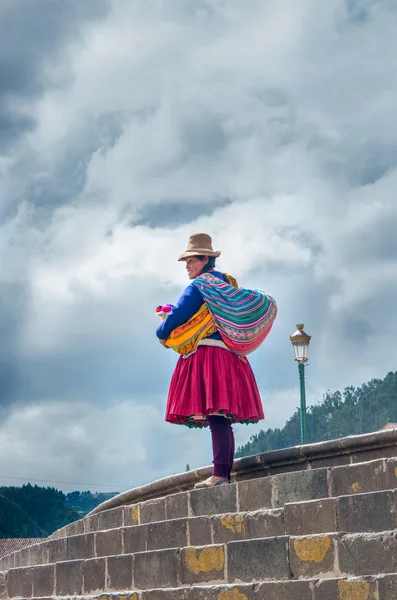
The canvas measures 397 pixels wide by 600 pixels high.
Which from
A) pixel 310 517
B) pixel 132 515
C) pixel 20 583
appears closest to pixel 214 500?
pixel 132 515

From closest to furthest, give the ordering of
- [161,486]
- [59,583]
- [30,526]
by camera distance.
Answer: [59,583] < [161,486] < [30,526]

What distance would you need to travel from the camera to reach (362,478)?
779 cm

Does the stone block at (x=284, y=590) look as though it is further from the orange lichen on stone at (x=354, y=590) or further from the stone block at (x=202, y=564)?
the stone block at (x=202, y=564)

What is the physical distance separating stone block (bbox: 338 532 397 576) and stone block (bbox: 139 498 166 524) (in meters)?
3.01

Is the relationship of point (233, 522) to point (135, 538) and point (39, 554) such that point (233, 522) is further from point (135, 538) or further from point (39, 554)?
point (39, 554)

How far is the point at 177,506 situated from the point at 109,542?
0.81 m

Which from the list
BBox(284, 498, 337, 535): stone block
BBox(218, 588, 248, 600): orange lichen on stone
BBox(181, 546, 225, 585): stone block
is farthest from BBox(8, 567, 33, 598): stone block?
BBox(284, 498, 337, 535): stone block

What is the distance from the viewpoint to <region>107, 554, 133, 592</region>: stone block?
887cm

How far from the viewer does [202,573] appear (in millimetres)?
8023

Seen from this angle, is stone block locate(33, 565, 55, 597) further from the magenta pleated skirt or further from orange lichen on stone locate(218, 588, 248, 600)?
orange lichen on stone locate(218, 588, 248, 600)

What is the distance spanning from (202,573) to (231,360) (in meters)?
2.29

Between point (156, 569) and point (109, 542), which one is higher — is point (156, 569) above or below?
below

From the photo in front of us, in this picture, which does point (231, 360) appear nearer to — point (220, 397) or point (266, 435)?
point (220, 397)

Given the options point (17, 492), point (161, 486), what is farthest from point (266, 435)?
point (161, 486)
